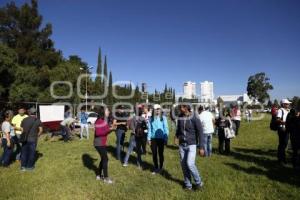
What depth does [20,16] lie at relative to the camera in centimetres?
4416

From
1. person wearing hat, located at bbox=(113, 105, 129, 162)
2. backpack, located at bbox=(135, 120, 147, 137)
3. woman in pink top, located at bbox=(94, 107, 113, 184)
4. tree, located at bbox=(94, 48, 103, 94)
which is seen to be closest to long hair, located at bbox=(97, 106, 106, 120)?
woman in pink top, located at bbox=(94, 107, 113, 184)

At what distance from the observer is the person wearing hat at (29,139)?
407 inches

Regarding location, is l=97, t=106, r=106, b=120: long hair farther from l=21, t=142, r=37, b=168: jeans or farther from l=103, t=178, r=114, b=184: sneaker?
l=21, t=142, r=37, b=168: jeans

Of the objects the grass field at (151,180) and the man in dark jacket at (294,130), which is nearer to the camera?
the grass field at (151,180)

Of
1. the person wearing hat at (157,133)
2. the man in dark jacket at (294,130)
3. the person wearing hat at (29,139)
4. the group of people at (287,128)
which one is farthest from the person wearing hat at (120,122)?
the man in dark jacket at (294,130)

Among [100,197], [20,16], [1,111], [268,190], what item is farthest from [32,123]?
[20,16]

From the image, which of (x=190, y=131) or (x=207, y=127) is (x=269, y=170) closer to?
(x=207, y=127)

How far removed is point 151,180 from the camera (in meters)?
8.72

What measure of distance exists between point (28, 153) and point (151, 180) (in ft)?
14.5

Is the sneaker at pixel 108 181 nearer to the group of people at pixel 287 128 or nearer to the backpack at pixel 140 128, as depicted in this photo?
the backpack at pixel 140 128

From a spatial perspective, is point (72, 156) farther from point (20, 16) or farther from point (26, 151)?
point (20, 16)

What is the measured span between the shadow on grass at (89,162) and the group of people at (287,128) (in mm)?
6069

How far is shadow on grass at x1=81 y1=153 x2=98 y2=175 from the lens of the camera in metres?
10.6

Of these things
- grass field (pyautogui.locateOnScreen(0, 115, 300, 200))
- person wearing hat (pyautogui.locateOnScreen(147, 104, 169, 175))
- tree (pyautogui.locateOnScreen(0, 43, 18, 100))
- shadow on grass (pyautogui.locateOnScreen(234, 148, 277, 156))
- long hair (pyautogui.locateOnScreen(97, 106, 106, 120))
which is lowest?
grass field (pyautogui.locateOnScreen(0, 115, 300, 200))
